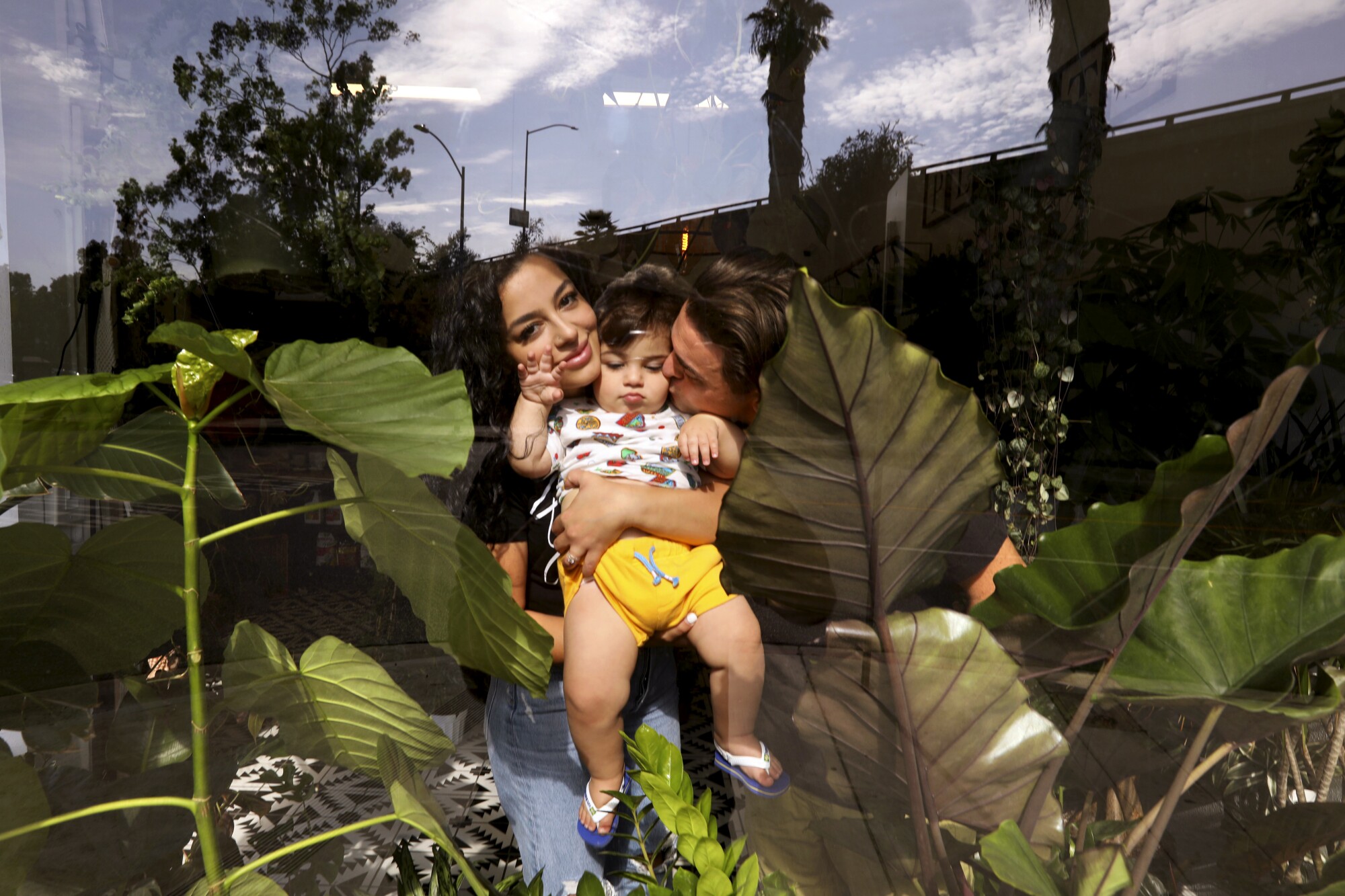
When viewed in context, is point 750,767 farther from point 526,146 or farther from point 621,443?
point 526,146

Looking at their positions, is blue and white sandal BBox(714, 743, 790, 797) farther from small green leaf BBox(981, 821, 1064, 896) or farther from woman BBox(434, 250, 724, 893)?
small green leaf BBox(981, 821, 1064, 896)

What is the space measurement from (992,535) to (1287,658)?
0.23 meters

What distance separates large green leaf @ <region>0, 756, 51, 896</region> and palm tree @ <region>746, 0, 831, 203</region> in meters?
0.94

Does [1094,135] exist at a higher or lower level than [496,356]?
higher

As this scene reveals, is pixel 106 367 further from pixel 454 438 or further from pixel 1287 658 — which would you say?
pixel 1287 658

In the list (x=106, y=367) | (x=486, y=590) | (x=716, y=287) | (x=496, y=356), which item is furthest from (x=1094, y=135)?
(x=106, y=367)

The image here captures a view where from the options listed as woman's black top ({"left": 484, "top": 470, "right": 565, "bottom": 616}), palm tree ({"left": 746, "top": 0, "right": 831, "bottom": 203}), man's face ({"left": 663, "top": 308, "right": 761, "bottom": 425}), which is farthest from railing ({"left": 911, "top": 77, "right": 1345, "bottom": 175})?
woman's black top ({"left": 484, "top": 470, "right": 565, "bottom": 616})

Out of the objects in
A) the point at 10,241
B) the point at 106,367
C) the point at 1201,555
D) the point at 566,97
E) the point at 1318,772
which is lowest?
the point at 1318,772

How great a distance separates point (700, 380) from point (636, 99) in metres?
0.27

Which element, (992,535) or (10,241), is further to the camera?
(10,241)

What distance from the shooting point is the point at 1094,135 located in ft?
2.07

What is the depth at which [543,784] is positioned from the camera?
0.81 m

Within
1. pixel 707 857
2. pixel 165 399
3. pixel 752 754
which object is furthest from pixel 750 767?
pixel 165 399

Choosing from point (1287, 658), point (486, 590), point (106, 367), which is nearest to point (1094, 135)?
point (1287, 658)
